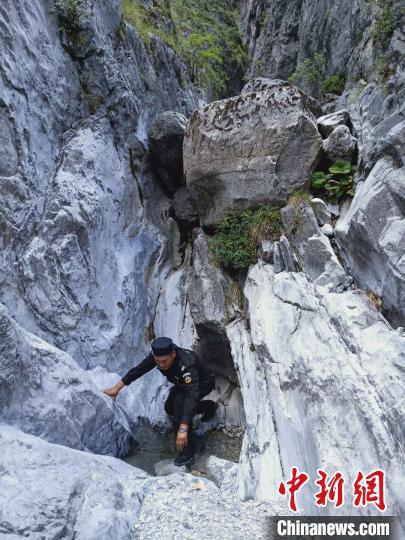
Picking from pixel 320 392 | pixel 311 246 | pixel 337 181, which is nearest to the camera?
pixel 320 392

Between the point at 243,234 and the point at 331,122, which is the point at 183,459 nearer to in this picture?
the point at 243,234

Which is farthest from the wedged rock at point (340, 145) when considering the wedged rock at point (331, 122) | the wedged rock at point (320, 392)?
the wedged rock at point (320, 392)

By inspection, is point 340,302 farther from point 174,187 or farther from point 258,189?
point 174,187

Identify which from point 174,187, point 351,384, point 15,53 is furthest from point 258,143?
point 351,384

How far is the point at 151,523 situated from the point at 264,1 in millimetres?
26003

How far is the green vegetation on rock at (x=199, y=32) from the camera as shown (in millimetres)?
13930

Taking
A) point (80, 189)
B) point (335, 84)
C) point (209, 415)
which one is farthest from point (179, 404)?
point (335, 84)

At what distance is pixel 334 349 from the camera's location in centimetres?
566

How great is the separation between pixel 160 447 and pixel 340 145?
751 cm

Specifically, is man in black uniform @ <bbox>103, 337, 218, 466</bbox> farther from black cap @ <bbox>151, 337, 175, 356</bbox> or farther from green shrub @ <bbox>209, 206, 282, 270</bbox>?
green shrub @ <bbox>209, 206, 282, 270</bbox>

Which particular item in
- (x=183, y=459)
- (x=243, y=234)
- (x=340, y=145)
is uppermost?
(x=340, y=145)

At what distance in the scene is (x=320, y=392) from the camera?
5270 mm

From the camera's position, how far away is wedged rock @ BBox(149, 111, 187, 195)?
1170cm

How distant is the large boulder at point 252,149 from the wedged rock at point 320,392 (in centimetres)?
317
